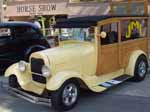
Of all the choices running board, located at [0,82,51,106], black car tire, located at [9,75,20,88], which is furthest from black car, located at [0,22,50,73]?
black car tire, located at [9,75,20,88]

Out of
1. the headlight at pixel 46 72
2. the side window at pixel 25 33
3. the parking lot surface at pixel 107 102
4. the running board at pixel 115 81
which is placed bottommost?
the parking lot surface at pixel 107 102

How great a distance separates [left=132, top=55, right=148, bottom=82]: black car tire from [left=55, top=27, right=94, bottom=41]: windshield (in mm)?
1517

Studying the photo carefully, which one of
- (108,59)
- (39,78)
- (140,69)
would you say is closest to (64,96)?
(39,78)

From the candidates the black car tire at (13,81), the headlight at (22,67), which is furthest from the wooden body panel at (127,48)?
the black car tire at (13,81)

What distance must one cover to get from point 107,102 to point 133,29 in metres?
2.23

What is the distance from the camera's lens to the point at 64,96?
6.48 m

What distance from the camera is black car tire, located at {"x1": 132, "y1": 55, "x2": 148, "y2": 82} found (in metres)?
8.30

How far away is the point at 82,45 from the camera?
7.41 meters

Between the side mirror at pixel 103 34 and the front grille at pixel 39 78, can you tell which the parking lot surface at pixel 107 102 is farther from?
the side mirror at pixel 103 34

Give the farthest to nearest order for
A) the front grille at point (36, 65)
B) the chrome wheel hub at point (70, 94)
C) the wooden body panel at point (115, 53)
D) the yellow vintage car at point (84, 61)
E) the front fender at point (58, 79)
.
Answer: the wooden body panel at point (115, 53)
the front grille at point (36, 65)
the yellow vintage car at point (84, 61)
the chrome wheel hub at point (70, 94)
the front fender at point (58, 79)

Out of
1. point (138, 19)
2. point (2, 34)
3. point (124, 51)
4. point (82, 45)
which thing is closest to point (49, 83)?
point (82, 45)

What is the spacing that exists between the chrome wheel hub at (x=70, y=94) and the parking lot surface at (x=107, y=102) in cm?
17

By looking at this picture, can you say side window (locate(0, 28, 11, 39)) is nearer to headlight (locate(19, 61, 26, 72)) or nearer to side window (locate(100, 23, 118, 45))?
headlight (locate(19, 61, 26, 72))

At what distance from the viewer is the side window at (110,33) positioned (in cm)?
753
